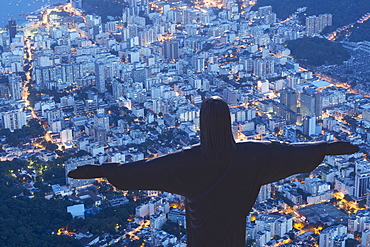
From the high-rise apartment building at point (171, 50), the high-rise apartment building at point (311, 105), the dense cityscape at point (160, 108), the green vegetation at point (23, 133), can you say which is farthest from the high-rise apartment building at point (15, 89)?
the high-rise apartment building at point (311, 105)

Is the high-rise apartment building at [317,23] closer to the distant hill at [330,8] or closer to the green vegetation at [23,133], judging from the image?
the distant hill at [330,8]

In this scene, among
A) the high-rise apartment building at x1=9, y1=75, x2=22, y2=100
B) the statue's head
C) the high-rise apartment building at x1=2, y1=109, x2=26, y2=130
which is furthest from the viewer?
the high-rise apartment building at x1=9, y1=75, x2=22, y2=100

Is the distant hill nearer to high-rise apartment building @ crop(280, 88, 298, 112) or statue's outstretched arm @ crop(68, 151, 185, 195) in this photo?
high-rise apartment building @ crop(280, 88, 298, 112)

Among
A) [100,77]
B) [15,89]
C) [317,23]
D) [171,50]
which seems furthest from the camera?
[317,23]

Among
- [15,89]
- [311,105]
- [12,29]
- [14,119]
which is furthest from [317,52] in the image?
[12,29]

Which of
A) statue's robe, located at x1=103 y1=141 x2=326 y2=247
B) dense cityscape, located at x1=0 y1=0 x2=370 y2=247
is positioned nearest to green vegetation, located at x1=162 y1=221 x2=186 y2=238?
dense cityscape, located at x1=0 y1=0 x2=370 y2=247

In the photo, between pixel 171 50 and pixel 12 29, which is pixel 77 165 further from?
pixel 12 29
